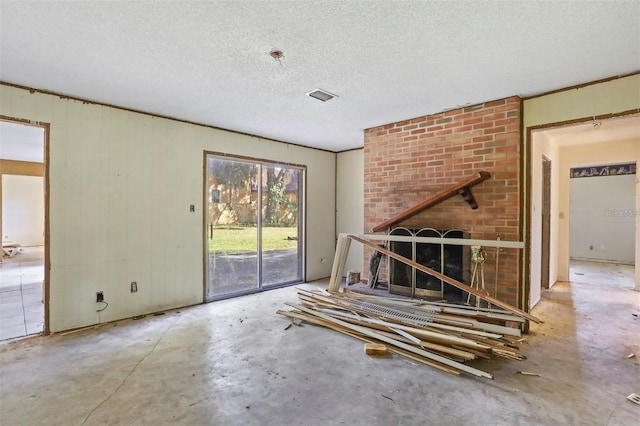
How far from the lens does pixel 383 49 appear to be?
7.65 ft

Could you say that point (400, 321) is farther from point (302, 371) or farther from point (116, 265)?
point (116, 265)

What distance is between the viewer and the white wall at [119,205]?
3.31 meters

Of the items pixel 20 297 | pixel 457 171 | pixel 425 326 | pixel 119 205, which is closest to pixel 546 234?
pixel 457 171

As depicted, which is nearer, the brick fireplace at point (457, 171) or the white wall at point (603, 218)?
the brick fireplace at point (457, 171)

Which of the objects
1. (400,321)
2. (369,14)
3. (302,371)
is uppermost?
(369,14)

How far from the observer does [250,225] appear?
5094 mm

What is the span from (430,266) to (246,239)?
293 cm

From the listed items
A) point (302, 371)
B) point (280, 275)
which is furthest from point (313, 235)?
point (302, 371)

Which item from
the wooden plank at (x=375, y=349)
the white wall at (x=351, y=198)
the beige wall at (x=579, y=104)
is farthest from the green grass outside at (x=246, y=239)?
the beige wall at (x=579, y=104)

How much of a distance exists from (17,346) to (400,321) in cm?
377

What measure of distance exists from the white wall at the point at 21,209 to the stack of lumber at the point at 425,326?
10028 millimetres

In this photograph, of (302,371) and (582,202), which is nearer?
(302,371)

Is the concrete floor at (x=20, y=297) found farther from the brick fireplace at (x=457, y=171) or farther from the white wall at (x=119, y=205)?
the brick fireplace at (x=457, y=171)

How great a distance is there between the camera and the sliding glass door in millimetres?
4652
